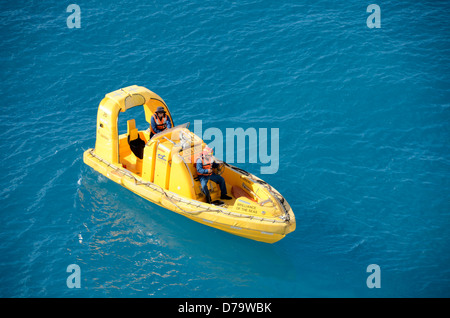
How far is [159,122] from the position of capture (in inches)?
872

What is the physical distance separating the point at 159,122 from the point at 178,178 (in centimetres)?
296

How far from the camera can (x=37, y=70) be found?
2775cm

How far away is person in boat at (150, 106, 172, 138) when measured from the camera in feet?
72.4

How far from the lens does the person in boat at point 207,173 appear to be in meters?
20.0

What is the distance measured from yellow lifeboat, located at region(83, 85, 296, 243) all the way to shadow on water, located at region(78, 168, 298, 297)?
711 mm

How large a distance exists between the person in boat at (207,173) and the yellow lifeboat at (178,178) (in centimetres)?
28
